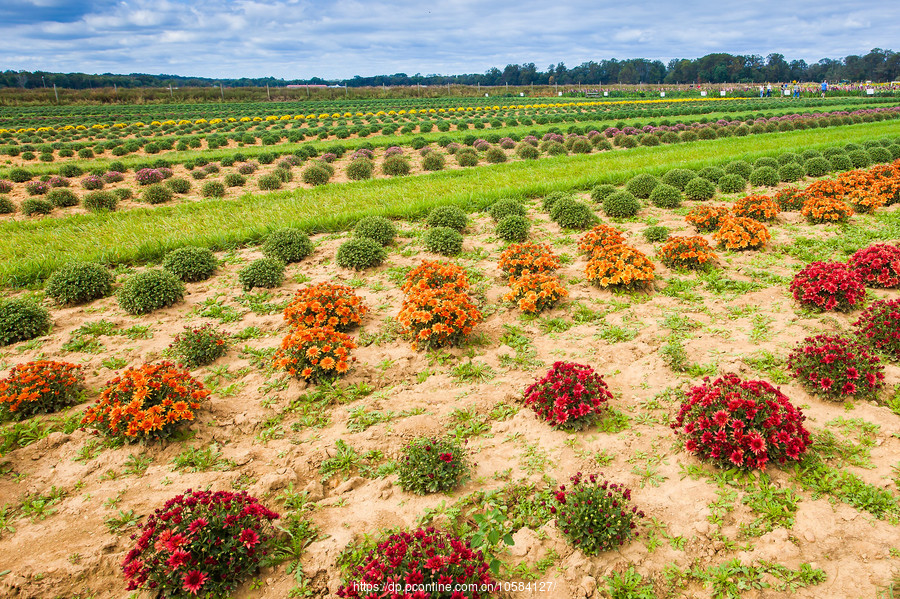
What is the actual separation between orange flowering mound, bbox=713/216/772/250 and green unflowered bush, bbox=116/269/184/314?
9.75 m

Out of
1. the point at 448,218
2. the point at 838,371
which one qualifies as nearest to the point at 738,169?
the point at 448,218

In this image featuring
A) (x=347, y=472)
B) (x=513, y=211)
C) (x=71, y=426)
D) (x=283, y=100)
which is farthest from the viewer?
(x=283, y=100)

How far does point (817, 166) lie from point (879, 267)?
11130mm

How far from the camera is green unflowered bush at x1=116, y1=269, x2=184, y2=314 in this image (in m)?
7.37

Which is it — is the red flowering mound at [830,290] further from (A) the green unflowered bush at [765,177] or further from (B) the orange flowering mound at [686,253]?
(A) the green unflowered bush at [765,177]

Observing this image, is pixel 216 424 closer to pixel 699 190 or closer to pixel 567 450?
pixel 567 450

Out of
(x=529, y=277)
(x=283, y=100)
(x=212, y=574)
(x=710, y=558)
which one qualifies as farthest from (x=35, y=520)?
(x=283, y=100)

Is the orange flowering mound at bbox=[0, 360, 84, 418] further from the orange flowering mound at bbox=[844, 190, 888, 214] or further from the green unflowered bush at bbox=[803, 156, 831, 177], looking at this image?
the green unflowered bush at bbox=[803, 156, 831, 177]

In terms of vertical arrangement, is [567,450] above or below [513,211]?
below

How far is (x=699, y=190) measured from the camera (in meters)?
13.0

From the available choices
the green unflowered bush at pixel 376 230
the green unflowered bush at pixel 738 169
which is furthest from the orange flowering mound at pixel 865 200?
the green unflowered bush at pixel 376 230

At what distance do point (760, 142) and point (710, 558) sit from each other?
25.5 m

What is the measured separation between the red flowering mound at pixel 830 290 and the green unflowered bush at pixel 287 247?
841cm

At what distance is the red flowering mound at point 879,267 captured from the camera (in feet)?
23.1
